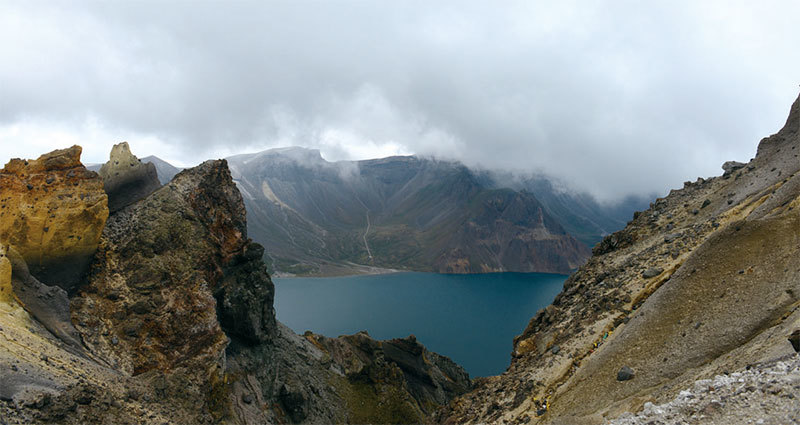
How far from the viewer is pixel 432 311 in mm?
120000

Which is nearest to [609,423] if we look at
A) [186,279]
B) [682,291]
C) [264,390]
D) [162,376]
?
[682,291]

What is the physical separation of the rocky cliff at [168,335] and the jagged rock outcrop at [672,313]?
14.4 metres

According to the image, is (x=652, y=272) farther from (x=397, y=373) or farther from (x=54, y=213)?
(x=397, y=373)

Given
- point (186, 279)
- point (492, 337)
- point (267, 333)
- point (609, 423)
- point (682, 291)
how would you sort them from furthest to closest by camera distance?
point (492, 337) < point (267, 333) < point (186, 279) < point (682, 291) < point (609, 423)

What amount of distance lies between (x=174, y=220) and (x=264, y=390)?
15992 mm

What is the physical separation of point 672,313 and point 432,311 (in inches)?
4396

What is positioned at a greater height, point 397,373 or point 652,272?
point 652,272

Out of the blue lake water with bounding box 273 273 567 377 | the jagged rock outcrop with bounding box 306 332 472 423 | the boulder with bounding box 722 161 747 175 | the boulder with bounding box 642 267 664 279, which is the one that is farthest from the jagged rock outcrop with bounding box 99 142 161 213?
the blue lake water with bounding box 273 273 567 377

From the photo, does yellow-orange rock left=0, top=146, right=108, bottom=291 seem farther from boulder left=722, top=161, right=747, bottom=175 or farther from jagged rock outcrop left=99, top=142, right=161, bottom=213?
boulder left=722, top=161, right=747, bottom=175

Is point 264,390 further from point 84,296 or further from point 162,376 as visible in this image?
point 84,296

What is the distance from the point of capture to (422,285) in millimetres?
176750

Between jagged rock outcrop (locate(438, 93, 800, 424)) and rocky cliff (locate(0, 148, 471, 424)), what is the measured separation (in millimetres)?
14387

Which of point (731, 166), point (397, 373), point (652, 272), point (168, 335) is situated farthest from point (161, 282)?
point (731, 166)

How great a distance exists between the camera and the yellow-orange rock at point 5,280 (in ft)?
44.4
